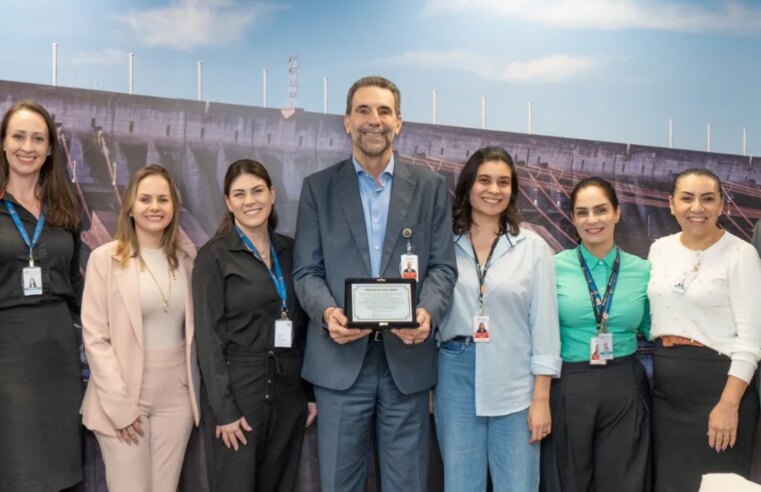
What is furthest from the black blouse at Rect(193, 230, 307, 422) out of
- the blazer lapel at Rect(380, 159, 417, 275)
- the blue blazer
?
the blazer lapel at Rect(380, 159, 417, 275)

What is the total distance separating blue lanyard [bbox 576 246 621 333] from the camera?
9.48ft

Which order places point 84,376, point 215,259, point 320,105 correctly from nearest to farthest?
point 215,259
point 84,376
point 320,105

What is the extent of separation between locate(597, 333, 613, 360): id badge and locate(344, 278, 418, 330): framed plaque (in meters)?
0.97

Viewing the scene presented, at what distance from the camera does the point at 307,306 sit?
2.56 m

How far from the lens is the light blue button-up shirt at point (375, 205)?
2652 millimetres

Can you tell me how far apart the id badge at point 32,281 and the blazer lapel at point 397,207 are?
151 centimetres

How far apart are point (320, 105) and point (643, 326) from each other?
6.75 feet

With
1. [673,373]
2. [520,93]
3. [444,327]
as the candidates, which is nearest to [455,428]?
[444,327]

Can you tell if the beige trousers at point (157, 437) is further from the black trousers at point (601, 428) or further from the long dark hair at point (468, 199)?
the black trousers at point (601, 428)

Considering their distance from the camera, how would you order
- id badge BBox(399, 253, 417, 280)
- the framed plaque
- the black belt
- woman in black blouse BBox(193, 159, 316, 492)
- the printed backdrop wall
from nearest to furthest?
the framed plaque, id badge BBox(399, 253, 417, 280), woman in black blouse BBox(193, 159, 316, 492), the black belt, the printed backdrop wall

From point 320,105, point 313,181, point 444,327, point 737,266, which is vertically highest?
point 320,105

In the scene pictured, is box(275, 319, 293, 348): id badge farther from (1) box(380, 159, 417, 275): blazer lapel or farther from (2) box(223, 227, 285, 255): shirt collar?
(1) box(380, 159, 417, 275): blazer lapel

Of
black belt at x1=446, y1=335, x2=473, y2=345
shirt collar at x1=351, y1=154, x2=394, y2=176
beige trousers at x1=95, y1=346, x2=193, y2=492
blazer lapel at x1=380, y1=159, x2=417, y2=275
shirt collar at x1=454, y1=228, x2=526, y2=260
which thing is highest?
shirt collar at x1=351, y1=154, x2=394, y2=176

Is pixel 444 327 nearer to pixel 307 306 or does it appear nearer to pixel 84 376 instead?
pixel 307 306
